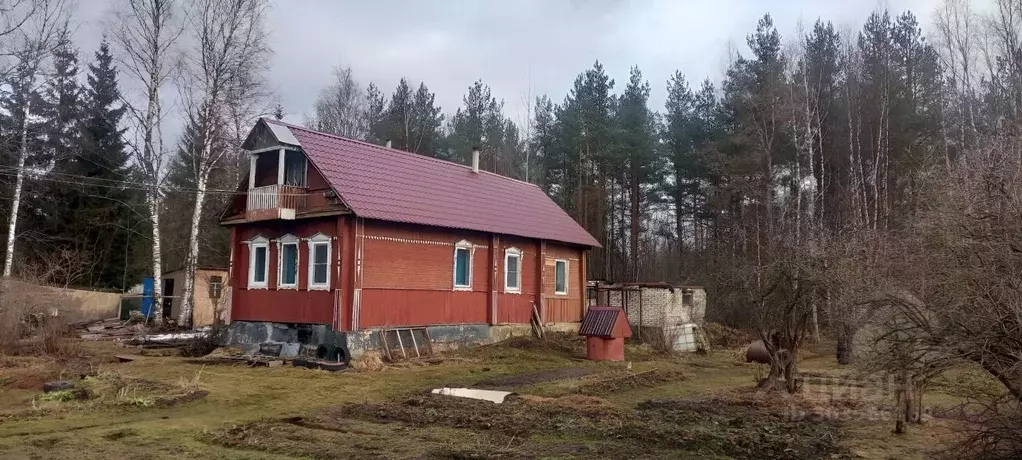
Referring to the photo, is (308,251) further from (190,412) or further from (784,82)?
(784,82)

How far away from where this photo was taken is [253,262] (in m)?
20.5

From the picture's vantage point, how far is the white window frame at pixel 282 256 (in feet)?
63.0

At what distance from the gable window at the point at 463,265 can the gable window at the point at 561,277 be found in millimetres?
4569

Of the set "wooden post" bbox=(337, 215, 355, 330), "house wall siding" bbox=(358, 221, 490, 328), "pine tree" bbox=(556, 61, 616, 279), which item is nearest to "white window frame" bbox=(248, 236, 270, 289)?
"wooden post" bbox=(337, 215, 355, 330)

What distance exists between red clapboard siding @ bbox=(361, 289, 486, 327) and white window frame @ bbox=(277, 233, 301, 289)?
2426mm

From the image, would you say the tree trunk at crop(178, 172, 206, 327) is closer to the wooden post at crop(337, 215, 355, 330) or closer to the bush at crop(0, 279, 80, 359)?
the bush at crop(0, 279, 80, 359)

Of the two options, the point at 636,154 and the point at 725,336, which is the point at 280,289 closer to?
the point at 725,336

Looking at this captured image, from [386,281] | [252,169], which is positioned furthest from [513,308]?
[252,169]

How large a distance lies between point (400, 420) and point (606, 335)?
402 inches

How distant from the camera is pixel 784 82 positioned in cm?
2927

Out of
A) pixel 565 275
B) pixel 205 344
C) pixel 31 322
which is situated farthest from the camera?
pixel 565 275

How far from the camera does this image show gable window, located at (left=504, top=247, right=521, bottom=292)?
74.5 feet

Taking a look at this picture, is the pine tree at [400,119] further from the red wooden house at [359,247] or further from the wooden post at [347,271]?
the wooden post at [347,271]

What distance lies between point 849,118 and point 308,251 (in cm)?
2203
